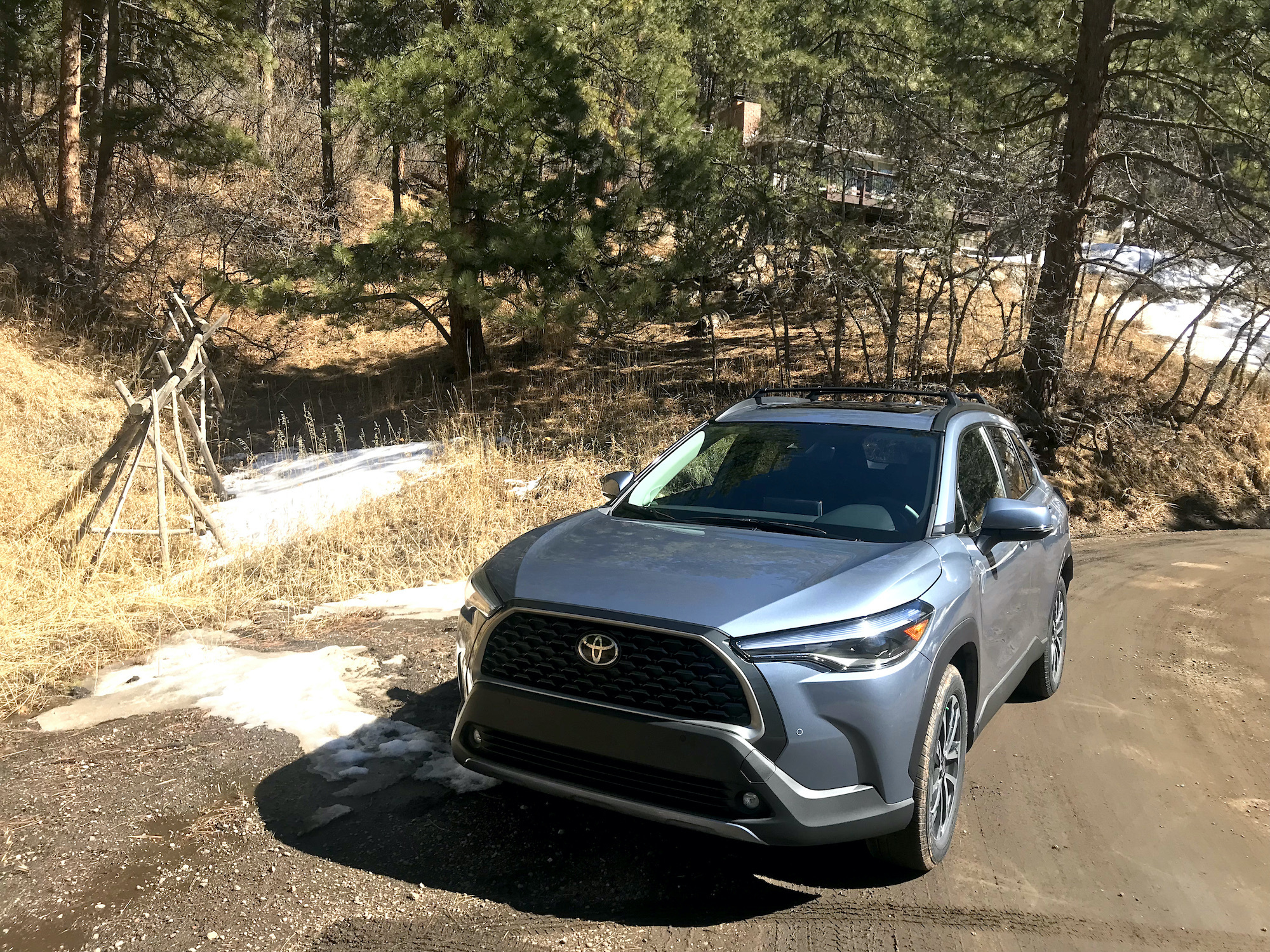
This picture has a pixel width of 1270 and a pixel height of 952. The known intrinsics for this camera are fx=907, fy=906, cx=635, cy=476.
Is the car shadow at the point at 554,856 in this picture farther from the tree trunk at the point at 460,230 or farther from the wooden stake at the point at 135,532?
the tree trunk at the point at 460,230

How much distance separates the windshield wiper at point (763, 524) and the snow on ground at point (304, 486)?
219 inches

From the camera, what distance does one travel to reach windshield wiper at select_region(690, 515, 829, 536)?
378cm

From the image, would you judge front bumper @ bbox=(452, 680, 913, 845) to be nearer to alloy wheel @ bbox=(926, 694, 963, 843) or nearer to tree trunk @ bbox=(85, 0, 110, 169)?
alloy wheel @ bbox=(926, 694, 963, 843)

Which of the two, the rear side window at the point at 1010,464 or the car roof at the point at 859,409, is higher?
the car roof at the point at 859,409

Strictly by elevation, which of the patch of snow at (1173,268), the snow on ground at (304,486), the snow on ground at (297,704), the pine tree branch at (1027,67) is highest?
the pine tree branch at (1027,67)

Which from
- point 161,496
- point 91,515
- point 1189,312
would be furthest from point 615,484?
point 1189,312

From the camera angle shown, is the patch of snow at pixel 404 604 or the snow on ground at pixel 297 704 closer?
the snow on ground at pixel 297 704

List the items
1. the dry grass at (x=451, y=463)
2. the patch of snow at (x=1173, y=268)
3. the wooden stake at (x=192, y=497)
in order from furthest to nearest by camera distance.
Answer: the patch of snow at (x=1173, y=268)
the wooden stake at (x=192, y=497)
the dry grass at (x=451, y=463)

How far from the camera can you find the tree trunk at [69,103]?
1614 cm

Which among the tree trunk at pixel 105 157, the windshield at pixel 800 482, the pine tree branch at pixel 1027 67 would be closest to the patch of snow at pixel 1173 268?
the pine tree branch at pixel 1027 67

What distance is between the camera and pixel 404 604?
695cm

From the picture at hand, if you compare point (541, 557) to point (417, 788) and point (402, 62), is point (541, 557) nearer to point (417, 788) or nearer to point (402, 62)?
point (417, 788)

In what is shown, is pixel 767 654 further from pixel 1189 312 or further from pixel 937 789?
pixel 1189 312

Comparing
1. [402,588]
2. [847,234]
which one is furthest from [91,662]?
[847,234]
